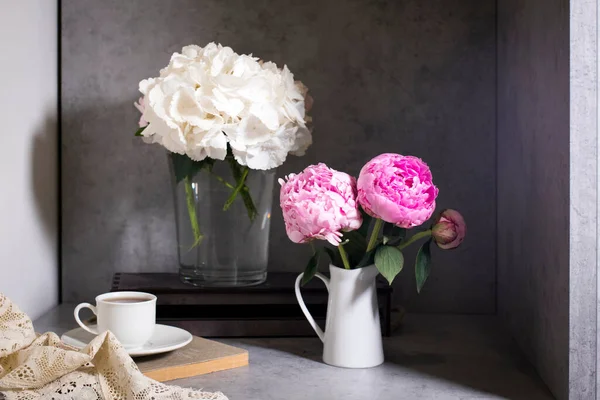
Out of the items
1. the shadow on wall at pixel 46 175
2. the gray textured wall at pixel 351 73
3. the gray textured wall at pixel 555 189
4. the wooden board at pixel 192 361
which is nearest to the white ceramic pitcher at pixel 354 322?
the wooden board at pixel 192 361

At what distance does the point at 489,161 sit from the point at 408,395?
2.12 ft

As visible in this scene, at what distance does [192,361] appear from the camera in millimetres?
1038

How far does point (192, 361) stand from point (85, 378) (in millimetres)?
177

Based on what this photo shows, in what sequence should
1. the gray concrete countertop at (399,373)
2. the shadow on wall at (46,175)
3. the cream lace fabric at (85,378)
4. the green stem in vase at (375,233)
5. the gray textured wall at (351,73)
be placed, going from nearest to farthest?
the cream lace fabric at (85,378) < the gray concrete countertop at (399,373) < the green stem in vase at (375,233) < the shadow on wall at (46,175) < the gray textured wall at (351,73)

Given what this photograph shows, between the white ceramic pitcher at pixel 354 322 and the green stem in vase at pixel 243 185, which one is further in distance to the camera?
the green stem in vase at pixel 243 185

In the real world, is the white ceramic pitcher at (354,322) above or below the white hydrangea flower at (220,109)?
below

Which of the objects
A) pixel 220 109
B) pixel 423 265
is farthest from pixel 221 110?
pixel 423 265

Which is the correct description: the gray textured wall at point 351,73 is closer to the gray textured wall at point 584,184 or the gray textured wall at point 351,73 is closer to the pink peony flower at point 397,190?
the pink peony flower at point 397,190

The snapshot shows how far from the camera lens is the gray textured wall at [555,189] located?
882 mm

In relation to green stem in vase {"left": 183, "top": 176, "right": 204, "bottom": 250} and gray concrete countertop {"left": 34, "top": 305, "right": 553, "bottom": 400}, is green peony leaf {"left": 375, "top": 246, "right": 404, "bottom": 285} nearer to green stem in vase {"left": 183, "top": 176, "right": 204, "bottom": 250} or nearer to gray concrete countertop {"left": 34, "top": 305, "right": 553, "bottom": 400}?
gray concrete countertop {"left": 34, "top": 305, "right": 553, "bottom": 400}

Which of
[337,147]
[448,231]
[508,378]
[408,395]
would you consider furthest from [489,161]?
[408,395]

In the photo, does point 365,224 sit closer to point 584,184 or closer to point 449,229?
point 449,229

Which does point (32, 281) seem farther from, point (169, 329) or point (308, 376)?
point (308, 376)

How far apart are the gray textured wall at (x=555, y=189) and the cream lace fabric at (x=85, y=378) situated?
425 mm
